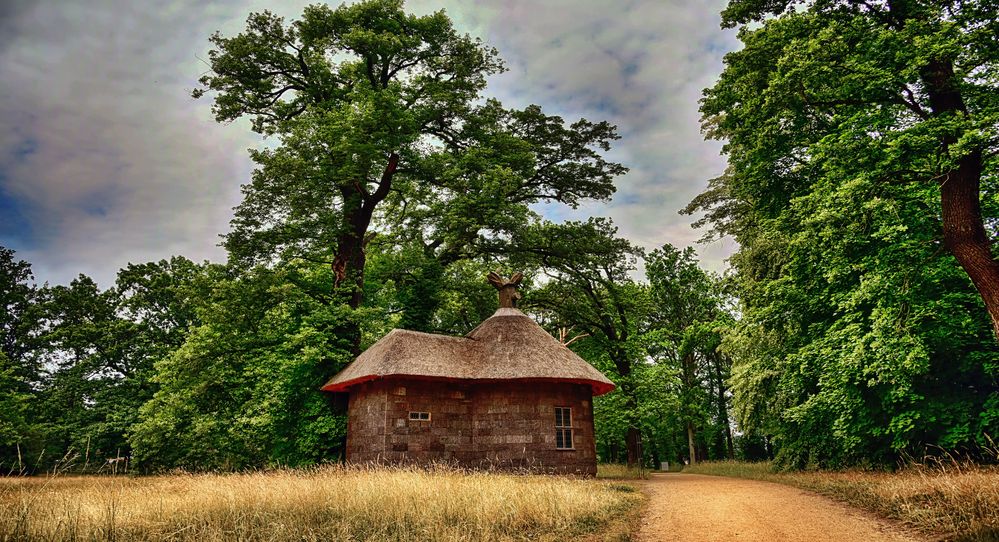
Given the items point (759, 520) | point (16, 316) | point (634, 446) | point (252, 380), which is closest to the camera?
point (759, 520)

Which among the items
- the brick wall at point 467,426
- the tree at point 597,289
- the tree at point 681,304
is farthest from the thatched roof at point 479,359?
the tree at point 681,304

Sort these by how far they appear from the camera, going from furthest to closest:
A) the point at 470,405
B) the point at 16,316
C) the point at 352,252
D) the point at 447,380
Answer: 1. the point at 16,316
2. the point at 352,252
3. the point at 470,405
4. the point at 447,380

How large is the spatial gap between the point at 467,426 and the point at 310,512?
948 cm

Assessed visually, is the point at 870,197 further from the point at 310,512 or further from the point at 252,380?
the point at 252,380

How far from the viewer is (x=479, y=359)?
18.8 m

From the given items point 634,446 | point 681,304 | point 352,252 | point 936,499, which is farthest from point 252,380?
point 681,304

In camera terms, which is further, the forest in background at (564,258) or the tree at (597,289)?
the tree at (597,289)

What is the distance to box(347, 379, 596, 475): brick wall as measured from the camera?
16922 mm

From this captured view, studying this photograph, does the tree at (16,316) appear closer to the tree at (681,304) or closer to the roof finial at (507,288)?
the roof finial at (507,288)

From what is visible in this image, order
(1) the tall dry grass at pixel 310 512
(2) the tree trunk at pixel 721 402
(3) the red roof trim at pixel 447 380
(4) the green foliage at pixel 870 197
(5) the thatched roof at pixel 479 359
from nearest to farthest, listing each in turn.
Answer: (1) the tall dry grass at pixel 310 512, (4) the green foliage at pixel 870 197, (3) the red roof trim at pixel 447 380, (5) the thatched roof at pixel 479 359, (2) the tree trunk at pixel 721 402

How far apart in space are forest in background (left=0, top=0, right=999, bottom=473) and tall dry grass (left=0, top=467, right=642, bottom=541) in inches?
39.0

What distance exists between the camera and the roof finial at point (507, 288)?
2181cm

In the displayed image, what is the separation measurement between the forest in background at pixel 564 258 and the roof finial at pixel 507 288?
2018 mm

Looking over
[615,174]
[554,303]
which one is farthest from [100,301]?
[615,174]
